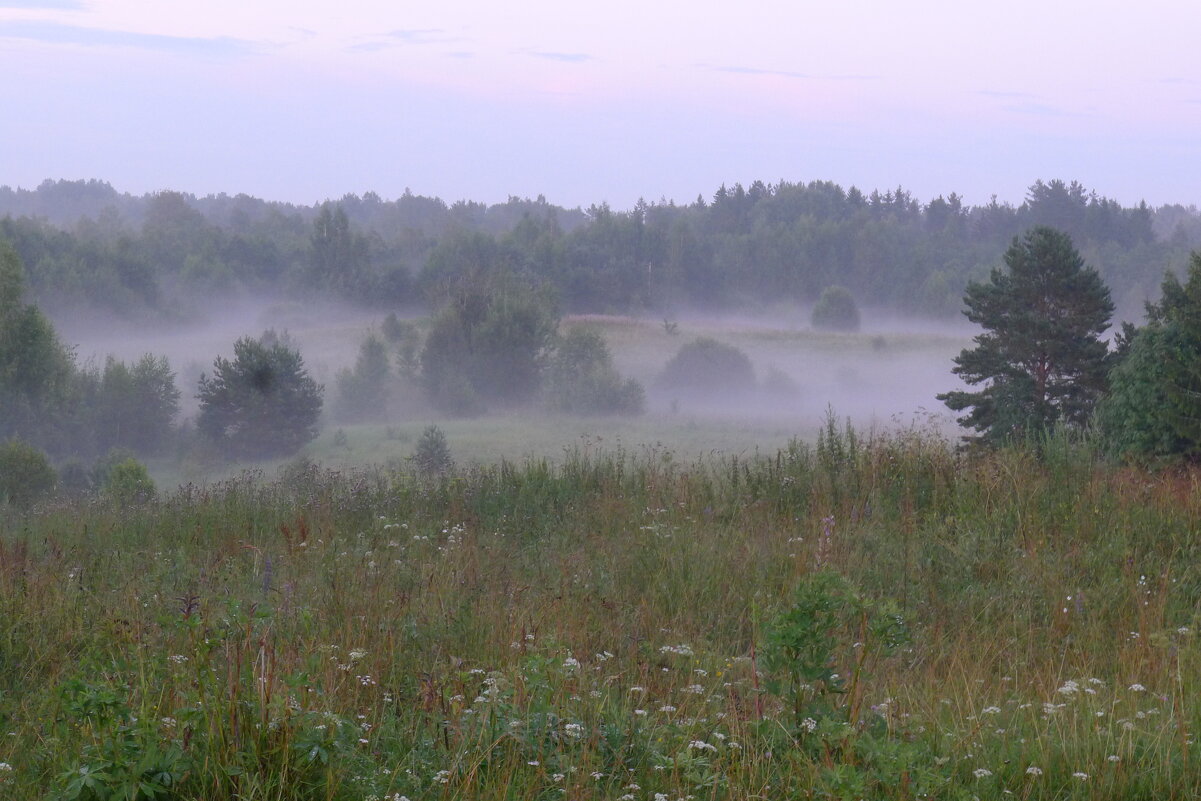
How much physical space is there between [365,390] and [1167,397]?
1882 inches

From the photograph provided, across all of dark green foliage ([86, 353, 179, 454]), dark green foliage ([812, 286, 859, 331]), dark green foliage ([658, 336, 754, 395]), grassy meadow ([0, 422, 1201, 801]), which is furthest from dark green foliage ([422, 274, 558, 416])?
grassy meadow ([0, 422, 1201, 801])

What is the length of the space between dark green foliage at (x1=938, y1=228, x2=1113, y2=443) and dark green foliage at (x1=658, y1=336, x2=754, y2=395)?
3018 centimetres

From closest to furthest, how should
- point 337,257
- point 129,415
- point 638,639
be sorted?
point 638,639, point 129,415, point 337,257

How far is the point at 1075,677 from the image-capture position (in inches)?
162

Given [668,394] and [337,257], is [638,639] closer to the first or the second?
[668,394]

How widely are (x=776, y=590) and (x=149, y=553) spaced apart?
157 inches

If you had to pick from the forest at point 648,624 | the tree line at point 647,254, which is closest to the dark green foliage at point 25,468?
the forest at point 648,624

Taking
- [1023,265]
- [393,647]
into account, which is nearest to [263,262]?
[1023,265]

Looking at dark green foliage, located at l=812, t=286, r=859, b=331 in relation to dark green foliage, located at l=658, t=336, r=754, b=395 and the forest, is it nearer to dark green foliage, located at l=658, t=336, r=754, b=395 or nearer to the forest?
dark green foliage, located at l=658, t=336, r=754, b=395

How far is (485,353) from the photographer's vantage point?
54.6 m

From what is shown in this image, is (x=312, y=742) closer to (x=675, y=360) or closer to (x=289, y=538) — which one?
(x=289, y=538)

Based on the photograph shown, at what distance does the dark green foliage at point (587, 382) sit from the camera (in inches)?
1935

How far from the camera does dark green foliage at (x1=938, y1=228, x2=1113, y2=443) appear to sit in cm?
2428

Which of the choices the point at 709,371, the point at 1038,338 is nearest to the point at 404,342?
the point at 709,371
